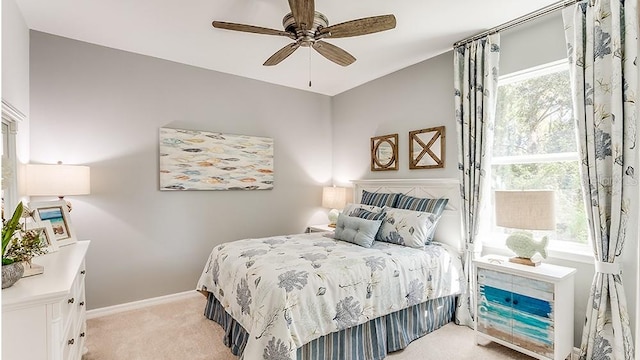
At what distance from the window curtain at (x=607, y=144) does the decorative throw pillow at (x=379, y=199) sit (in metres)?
1.74

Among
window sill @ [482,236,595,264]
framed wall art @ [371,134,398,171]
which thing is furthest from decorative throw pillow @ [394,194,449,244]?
window sill @ [482,236,595,264]

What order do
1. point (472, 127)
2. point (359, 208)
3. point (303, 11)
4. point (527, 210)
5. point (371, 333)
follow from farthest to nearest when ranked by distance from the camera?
point (359, 208) < point (472, 127) < point (371, 333) < point (527, 210) < point (303, 11)

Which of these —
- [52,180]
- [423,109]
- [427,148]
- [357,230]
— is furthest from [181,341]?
[423,109]

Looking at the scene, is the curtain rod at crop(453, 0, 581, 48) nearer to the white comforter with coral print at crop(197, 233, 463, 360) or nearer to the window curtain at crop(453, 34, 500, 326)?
the window curtain at crop(453, 34, 500, 326)

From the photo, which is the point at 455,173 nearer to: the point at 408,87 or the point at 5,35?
the point at 408,87

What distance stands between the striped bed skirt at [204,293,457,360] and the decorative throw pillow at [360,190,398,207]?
114cm

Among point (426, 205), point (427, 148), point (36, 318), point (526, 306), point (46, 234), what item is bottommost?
point (526, 306)

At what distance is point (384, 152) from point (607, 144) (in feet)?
7.30

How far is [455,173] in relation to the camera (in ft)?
11.2

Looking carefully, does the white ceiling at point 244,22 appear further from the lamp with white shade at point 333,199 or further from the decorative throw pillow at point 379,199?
the lamp with white shade at point 333,199

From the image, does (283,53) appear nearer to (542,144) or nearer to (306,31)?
(306,31)

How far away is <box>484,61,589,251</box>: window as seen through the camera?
8.87 ft

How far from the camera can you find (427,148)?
12.1 ft

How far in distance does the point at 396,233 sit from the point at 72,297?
2.54 meters
